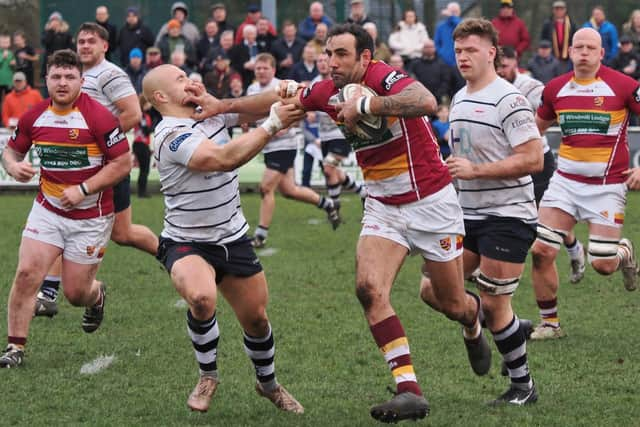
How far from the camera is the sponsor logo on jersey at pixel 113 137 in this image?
7957mm

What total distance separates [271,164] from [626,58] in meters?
8.47

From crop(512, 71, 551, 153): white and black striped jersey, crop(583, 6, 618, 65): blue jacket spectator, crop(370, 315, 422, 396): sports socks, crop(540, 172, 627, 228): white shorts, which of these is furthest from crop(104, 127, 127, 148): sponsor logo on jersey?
crop(583, 6, 618, 65): blue jacket spectator

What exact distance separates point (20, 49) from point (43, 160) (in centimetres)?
1432

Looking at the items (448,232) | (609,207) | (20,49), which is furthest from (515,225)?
(20,49)

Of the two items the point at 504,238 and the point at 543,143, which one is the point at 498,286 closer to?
the point at 504,238

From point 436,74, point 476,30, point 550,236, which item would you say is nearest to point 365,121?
point 476,30

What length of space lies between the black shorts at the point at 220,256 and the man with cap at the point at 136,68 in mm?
13566

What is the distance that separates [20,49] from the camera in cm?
2169

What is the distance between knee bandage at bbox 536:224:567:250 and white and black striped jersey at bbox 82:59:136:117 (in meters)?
3.31

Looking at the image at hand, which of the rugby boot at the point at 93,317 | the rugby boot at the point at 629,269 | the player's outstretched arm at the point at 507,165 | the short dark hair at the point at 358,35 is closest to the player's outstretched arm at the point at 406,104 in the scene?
the short dark hair at the point at 358,35

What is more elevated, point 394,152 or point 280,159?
point 394,152

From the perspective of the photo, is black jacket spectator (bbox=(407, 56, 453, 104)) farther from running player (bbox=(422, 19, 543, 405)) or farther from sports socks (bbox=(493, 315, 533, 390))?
sports socks (bbox=(493, 315, 533, 390))

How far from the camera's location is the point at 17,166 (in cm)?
800

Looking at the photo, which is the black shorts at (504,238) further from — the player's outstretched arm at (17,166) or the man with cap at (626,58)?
the man with cap at (626,58)
